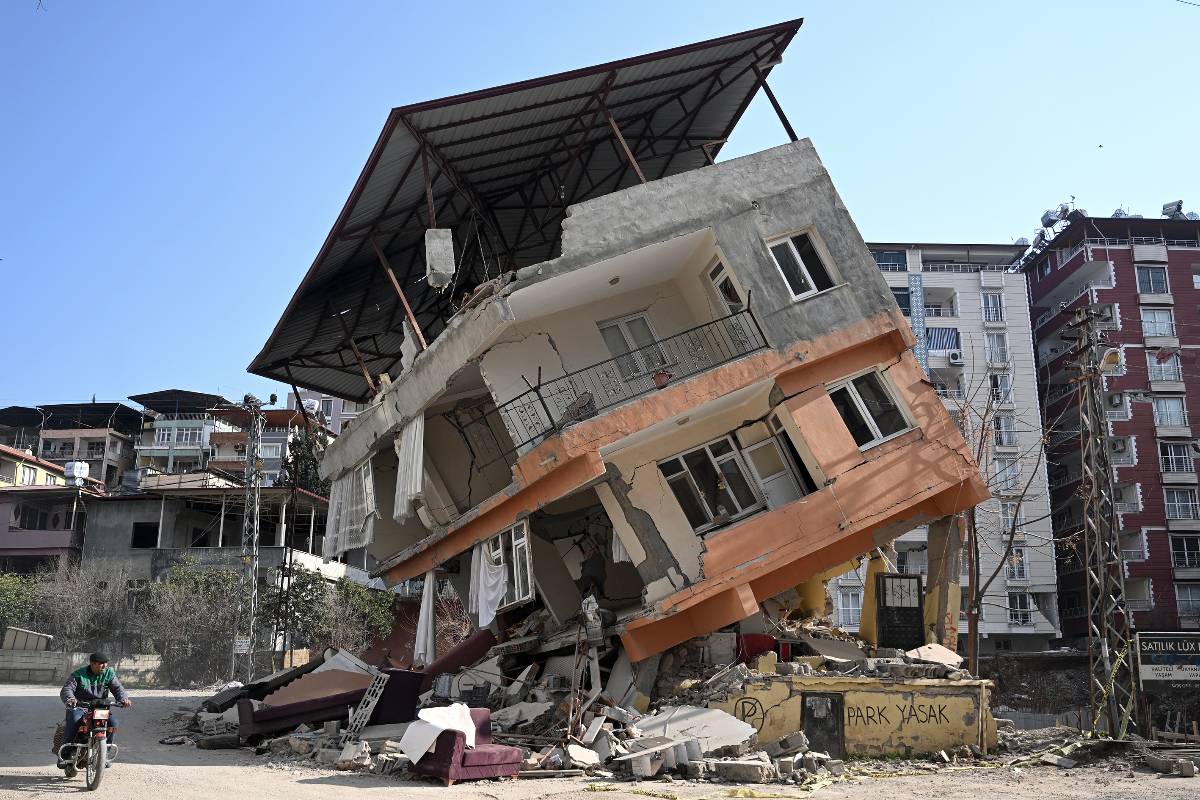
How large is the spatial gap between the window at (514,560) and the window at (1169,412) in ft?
156

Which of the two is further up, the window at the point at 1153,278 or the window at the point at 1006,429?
the window at the point at 1153,278

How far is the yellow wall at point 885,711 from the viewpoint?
54.6ft

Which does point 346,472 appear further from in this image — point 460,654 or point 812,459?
point 812,459

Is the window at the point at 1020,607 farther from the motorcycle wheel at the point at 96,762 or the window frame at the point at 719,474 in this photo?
the motorcycle wheel at the point at 96,762

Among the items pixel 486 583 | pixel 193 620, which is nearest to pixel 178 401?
pixel 193 620

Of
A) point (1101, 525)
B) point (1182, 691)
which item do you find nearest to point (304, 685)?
point (1101, 525)

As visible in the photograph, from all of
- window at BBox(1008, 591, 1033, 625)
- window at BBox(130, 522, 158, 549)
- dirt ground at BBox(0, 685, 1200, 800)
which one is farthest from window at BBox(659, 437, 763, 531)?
window at BBox(130, 522, 158, 549)

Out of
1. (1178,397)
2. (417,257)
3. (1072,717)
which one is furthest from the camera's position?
(1178,397)

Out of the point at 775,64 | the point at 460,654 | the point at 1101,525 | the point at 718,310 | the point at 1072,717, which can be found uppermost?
the point at 775,64

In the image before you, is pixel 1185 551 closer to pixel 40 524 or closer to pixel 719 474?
pixel 719 474

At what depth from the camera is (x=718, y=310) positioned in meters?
21.0

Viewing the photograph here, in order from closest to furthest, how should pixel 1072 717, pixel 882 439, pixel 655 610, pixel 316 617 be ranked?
pixel 655 610, pixel 882 439, pixel 1072 717, pixel 316 617

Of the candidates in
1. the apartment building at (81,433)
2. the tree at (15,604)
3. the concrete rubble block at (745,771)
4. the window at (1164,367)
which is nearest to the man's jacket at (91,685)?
the concrete rubble block at (745,771)

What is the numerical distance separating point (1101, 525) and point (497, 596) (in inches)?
579
